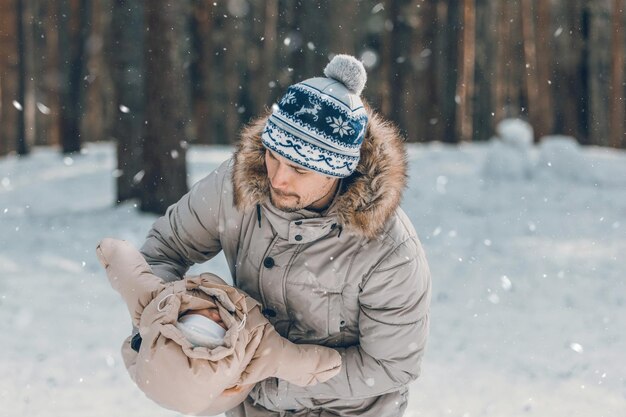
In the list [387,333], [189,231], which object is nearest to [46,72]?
[189,231]

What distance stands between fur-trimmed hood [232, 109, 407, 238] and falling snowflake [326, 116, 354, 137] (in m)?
0.13

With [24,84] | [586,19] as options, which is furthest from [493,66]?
[24,84]

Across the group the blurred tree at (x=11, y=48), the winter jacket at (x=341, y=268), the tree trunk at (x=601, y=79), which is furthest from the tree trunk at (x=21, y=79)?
the tree trunk at (x=601, y=79)

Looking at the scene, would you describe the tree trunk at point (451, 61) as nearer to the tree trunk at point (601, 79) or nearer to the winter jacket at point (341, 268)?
the winter jacket at point (341, 268)

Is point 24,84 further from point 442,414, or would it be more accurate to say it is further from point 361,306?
point 361,306

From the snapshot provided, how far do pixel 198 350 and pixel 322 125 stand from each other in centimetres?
85

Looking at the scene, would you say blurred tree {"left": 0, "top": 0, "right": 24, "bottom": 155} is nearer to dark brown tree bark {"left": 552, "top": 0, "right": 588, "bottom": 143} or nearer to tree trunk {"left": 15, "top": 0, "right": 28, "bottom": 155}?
tree trunk {"left": 15, "top": 0, "right": 28, "bottom": 155}

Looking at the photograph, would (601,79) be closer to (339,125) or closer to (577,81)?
(577,81)

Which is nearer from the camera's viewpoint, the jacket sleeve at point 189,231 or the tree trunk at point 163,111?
the jacket sleeve at point 189,231

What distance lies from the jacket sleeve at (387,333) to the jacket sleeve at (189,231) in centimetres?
58

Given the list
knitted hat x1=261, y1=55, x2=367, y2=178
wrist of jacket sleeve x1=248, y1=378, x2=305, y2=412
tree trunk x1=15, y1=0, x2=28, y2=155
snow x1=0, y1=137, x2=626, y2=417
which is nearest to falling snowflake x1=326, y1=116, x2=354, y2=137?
knitted hat x1=261, y1=55, x2=367, y2=178

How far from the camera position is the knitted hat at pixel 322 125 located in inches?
111

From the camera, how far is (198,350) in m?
2.51

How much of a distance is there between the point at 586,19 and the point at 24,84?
584 inches
